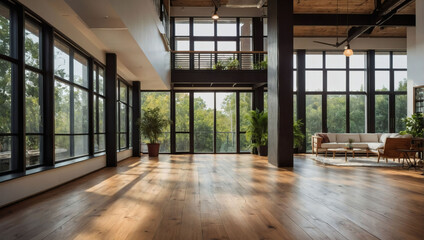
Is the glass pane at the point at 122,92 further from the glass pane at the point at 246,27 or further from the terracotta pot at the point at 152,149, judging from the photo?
the glass pane at the point at 246,27

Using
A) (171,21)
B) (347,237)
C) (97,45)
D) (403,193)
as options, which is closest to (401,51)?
(171,21)

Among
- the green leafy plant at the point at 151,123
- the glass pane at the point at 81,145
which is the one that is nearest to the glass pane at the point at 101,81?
the glass pane at the point at 81,145

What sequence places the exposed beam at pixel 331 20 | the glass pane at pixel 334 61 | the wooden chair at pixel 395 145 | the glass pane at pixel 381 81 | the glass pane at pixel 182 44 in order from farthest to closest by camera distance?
the glass pane at pixel 334 61 → the glass pane at pixel 381 81 → the glass pane at pixel 182 44 → the exposed beam at pixel 331 20 → the wooden chair at pixel 395 145

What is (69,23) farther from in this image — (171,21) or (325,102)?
(325,102)

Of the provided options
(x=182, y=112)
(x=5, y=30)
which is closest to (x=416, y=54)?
(x=182, y=112)

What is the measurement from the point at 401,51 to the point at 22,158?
1432 centimetres

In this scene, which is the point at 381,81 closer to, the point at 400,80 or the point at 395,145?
the point at 400,80

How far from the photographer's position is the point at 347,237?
104 inches

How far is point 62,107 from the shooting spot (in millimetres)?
5852

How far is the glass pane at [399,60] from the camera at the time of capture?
13.3 m

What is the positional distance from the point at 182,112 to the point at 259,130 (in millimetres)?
3422

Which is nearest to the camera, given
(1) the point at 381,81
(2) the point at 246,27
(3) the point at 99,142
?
(3) the point at 99,142

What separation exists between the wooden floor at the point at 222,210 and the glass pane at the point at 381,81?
840cm

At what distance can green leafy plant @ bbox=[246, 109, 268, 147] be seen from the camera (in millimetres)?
11594
